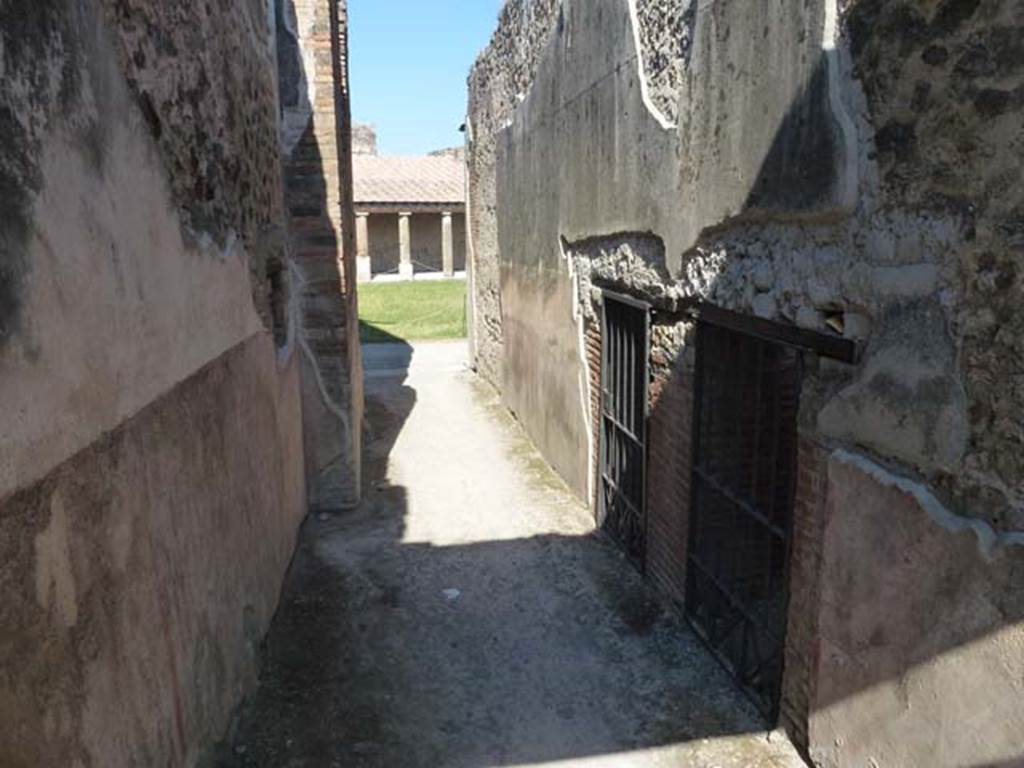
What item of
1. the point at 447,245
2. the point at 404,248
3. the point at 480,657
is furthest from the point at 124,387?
the point at 404,248

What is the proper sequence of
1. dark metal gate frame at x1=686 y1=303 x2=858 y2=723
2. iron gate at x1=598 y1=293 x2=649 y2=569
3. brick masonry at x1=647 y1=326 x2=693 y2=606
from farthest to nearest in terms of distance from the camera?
iron gate at x1=598 y1=293 x2=649 y2=569 → brick masonry at x1=647 y1=326 x2=693 y2=606 → dark metal gate frame at x1=686 y1=303 x2=858 y2=723

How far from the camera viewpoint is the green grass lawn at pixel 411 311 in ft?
53.7

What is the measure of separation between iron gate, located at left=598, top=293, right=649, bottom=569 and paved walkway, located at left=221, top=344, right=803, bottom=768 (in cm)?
24

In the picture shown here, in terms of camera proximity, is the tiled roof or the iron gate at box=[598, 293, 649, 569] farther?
the tiled roof

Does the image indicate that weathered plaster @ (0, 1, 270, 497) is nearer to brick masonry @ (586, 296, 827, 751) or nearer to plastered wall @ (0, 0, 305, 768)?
plastered wall @ (0, 0, 305, 768)

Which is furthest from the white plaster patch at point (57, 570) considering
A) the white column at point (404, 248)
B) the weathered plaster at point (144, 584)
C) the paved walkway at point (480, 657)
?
the white column at point (404, 248)

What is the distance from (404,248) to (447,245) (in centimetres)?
161

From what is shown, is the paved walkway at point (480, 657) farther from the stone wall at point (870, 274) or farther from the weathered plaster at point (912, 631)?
the weathered plaster at point (912, 631)

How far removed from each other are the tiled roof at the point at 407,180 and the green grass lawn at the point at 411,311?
12.1ft

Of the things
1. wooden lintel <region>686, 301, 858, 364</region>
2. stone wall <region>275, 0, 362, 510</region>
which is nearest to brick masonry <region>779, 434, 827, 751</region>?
wooden lintel <region>686, 301, 858, 364</region>

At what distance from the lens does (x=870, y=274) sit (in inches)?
105

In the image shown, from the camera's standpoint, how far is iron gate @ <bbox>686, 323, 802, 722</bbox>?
3.98 metres

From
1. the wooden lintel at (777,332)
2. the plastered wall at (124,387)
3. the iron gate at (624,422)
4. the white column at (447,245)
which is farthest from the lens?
the white column at (447,245)

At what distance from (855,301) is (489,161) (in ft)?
26.1
